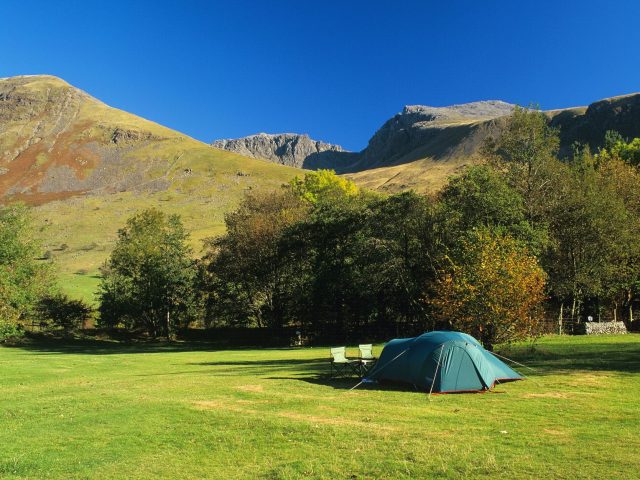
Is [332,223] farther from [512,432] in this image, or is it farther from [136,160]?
[136,160]

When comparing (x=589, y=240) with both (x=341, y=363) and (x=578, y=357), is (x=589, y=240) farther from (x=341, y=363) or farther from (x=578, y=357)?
(x=341, y=363)

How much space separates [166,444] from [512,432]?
7.59 m

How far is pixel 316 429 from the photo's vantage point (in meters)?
11.5

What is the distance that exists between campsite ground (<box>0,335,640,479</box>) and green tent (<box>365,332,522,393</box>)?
59 cm

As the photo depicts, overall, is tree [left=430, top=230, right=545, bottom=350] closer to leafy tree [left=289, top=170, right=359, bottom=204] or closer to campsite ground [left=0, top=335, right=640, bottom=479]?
campsite ground [left=0, top=335, right=640, bottom=479]

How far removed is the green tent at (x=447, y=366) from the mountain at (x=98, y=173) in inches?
2814

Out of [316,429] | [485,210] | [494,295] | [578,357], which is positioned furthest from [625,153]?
[316,429]

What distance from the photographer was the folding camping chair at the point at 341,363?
20109 millimetres

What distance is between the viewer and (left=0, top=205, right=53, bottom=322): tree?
45156mm

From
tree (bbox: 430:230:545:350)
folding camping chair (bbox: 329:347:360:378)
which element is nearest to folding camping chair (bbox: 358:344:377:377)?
folding camping chair (bbox: 329:347:360:378)

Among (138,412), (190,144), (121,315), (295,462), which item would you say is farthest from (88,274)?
(190,144)

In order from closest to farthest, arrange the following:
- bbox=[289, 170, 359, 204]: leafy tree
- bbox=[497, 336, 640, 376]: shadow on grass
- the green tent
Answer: the green tent, bbox=[497, 336, 640, 376]: shadow on grass, bbox=[289, 170, 359, 204]: leafy tree

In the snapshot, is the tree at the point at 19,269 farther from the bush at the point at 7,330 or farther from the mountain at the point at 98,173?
the mountain at the point at 98,173

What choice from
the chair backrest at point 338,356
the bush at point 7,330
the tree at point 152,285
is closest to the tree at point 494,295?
the chair backrest at point 338,356
